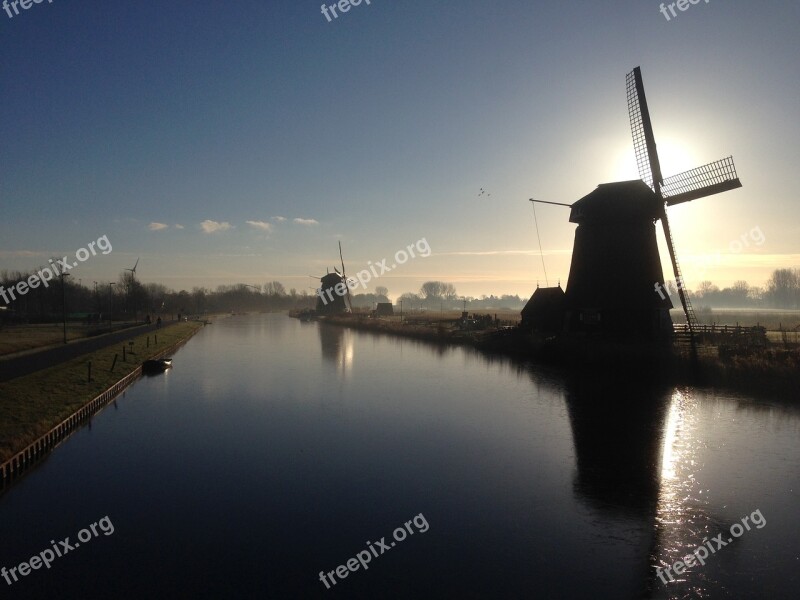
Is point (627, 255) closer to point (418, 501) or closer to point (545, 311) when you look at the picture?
point (545, 311)

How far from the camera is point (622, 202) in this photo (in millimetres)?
33344

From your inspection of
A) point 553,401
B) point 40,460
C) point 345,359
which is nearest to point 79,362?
point 40,460

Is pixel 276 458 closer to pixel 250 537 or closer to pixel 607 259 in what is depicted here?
pixel 250 537

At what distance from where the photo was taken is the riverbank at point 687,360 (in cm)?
2594

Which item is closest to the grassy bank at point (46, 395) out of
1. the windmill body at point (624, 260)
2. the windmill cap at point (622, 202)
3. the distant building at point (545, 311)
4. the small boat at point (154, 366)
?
the small boat at point (154, 366)

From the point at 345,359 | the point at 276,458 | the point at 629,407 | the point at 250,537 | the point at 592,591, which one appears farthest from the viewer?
the point at 345,359

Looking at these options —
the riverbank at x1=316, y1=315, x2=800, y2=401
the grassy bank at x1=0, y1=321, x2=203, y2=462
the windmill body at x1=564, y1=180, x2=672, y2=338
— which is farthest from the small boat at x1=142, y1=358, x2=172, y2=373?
the windmill body at x1=564, y1=180, x2=672, y2=338

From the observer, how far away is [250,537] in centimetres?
1111

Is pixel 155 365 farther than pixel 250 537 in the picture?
Yes

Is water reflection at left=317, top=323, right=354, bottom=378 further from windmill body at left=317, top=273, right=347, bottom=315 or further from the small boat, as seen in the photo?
windmill body at left=317, top=273, right=347, bottom=315

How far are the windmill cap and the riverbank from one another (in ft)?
27.6

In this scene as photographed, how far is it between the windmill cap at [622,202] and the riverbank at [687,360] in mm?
8408

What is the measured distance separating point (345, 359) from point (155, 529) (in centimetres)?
3242

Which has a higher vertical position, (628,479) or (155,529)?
→ (155,529)
